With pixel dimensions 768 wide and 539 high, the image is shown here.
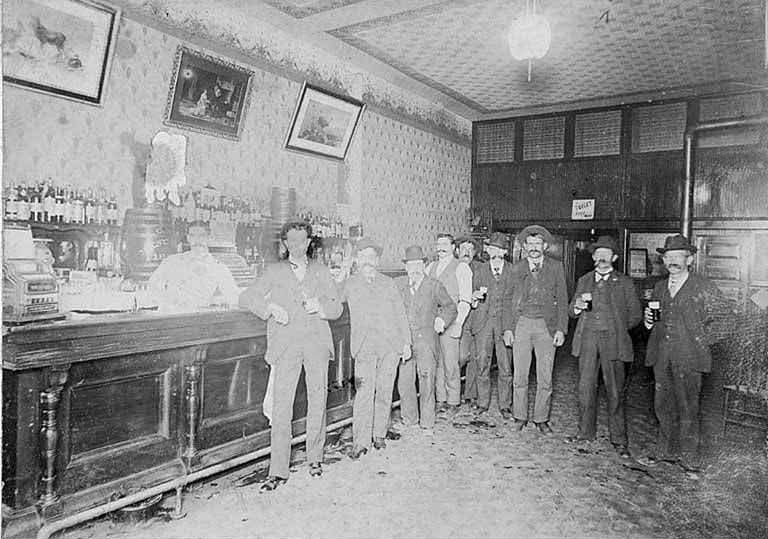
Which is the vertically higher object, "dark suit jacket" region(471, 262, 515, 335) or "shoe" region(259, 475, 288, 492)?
"dark suit jacket" region(471, 262, 515, 335)

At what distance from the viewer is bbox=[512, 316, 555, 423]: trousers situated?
4.66m

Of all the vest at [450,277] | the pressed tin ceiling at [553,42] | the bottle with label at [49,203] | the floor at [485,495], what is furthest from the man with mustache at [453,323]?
the bottle with label at [49,203]

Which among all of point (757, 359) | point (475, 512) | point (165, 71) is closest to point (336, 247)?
point (165, 71)

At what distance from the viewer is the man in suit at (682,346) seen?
394 cm

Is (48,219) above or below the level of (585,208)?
below

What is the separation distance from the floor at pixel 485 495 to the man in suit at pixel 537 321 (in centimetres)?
32

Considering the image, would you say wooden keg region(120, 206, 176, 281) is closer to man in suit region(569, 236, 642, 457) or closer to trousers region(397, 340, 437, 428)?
trousers region(397, 340, 437, 428)

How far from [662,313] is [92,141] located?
4.07 metres

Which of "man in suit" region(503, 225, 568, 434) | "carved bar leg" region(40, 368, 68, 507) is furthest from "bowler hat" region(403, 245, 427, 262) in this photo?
"carved bar leg" region(40, 368, 68, 507)

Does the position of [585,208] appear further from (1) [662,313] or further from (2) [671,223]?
(1) [662,313]

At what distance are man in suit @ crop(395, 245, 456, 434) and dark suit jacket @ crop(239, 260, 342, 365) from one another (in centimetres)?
117

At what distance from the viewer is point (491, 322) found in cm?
525

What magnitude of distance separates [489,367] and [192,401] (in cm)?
282

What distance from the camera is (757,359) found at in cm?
466
